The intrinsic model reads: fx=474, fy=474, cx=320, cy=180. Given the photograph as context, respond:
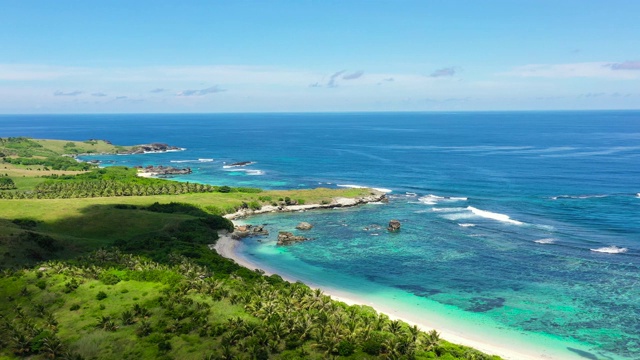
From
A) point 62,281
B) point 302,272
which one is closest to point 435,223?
point 302,272

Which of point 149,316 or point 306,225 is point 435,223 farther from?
point 149,316

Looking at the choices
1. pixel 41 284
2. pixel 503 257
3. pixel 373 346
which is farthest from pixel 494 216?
pixel 41 284

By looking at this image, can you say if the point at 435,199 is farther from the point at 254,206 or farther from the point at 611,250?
the point at 611,250

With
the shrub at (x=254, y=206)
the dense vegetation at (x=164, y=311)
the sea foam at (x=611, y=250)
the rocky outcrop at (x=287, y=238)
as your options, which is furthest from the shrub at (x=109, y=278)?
the sea foam at (x=611, y=250)

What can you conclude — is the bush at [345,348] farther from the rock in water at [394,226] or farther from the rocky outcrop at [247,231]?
the rock in water at [394,226]

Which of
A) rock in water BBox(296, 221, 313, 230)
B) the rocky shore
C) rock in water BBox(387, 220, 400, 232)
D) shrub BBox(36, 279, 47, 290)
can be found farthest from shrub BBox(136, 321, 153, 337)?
the rocky shore

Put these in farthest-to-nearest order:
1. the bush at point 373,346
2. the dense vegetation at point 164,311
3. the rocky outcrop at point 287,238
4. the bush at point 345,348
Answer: the rocky outcrop at point 287,238 < the dense vegetation at point 164,311 < the bush at point 373,346 < the bush at point 345,348
